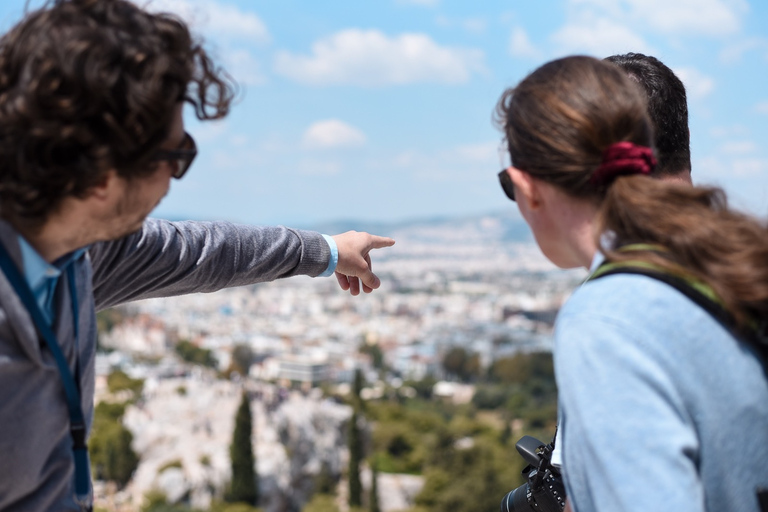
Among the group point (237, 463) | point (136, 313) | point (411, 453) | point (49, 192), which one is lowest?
point (136, 313)

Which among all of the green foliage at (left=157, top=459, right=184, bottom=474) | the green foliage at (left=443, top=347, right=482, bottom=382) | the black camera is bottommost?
the green foliage at (left=443, top=347, right=482, bottom=382)

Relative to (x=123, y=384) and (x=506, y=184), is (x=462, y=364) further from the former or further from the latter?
(x=506, y=184)

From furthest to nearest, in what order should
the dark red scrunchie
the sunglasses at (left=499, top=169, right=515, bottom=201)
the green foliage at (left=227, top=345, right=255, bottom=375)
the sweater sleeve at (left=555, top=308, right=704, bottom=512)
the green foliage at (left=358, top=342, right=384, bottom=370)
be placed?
1. the green foliage at (left=358, top=342, right=384, bottom=370)
2. the green foliage at (left=227, top=345, right=255, bottom=375)
3. the sunglasses at (left=499, top=169, right=515, bottom=201)
4. the dark red scrunchie
5. the sweater sleeve at (left=555, top=308, right=704, bottom=512)

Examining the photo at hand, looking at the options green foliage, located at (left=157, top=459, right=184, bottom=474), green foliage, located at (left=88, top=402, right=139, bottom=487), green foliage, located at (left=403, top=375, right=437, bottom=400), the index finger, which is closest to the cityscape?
green foliage, located at (left=157, top=459, right=184, bottom=474)

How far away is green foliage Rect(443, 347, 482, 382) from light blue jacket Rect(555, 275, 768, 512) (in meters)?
39.0

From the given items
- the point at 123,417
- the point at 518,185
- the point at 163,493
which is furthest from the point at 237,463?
the point at 518,185

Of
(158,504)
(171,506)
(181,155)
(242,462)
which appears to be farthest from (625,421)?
(158,504)

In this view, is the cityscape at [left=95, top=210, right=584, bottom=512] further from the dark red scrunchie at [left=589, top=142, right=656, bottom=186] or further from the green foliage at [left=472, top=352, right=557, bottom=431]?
the dark red scrunchie at [left=589, top=142, right=656, bottom=186]

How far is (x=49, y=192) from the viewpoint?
69cm

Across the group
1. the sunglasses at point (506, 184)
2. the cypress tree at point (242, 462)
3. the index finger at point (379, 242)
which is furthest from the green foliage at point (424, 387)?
the sunglasses at point (506, 184)

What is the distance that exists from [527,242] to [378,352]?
241 ft

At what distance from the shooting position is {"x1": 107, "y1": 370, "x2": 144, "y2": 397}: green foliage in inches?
1039

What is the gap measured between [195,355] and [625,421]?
1645 inches

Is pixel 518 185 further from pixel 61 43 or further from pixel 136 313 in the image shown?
pixel 136 313
